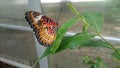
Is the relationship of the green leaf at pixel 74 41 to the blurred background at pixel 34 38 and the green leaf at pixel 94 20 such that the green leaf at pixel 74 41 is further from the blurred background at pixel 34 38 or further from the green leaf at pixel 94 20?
the blurred background at pixel 34 38

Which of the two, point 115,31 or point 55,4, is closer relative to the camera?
point 115,31

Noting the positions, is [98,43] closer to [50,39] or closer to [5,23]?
[50,39]

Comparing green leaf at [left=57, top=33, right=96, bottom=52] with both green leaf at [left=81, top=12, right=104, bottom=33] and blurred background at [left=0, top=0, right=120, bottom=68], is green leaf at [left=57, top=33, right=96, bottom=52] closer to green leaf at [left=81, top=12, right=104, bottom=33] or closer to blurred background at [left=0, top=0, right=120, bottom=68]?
green leaf at [left=81, top=12, right=104, bottom=33]

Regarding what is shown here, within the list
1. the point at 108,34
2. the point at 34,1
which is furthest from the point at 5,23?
the point at 108,34

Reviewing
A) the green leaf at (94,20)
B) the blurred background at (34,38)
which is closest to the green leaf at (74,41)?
the green leaf at (94,20)

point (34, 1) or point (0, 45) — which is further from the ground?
point (34, 1)

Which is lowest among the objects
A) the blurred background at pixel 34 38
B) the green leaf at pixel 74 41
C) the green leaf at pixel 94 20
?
the blurred background at pixel 34 38

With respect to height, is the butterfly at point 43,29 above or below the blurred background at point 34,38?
above
